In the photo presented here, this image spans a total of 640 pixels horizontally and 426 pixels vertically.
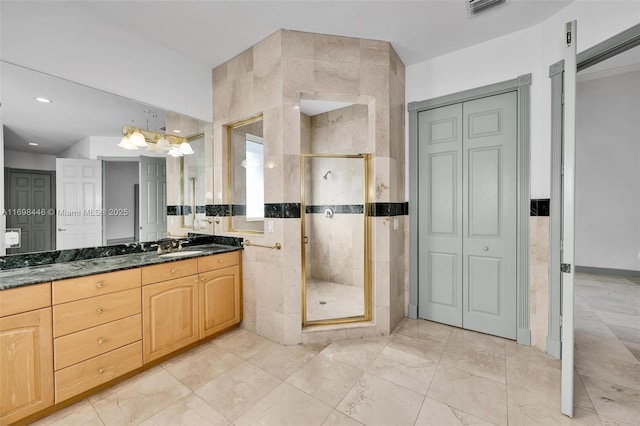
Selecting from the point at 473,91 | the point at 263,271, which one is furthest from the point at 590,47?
the point at 263,271

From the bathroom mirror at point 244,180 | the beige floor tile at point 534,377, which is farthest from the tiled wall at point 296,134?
the beige floor tile at point 534,377

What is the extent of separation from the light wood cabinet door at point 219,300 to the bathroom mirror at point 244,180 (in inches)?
21.3

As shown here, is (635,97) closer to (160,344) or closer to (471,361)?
(471,361)

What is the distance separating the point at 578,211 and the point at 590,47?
3828 millimetres

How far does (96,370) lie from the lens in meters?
1.78

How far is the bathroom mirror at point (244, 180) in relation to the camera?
115 inches

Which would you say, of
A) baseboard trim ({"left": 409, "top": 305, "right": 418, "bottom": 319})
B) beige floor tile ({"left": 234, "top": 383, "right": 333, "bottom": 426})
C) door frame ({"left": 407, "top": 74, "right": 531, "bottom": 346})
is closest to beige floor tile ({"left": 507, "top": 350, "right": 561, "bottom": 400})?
door frame ({"left": 407, "top": 74, "right": 531, "bottom": 346})

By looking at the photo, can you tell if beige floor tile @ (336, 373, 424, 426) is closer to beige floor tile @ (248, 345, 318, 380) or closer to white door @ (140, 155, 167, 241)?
beige floor tile @ (248, 345, 318, 380)

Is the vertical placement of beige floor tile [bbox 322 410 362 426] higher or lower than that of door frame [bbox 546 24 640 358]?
lower

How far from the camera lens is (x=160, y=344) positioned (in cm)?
213

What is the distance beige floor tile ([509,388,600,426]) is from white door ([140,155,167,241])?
3147 millimetres

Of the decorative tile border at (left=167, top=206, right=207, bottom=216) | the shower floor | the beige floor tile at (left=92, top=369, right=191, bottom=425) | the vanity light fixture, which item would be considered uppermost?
the vanity light fixture

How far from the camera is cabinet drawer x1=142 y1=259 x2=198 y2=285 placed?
2.06 metres

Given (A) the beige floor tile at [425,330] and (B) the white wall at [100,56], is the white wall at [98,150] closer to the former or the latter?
(B) the white wall at [100,56]
